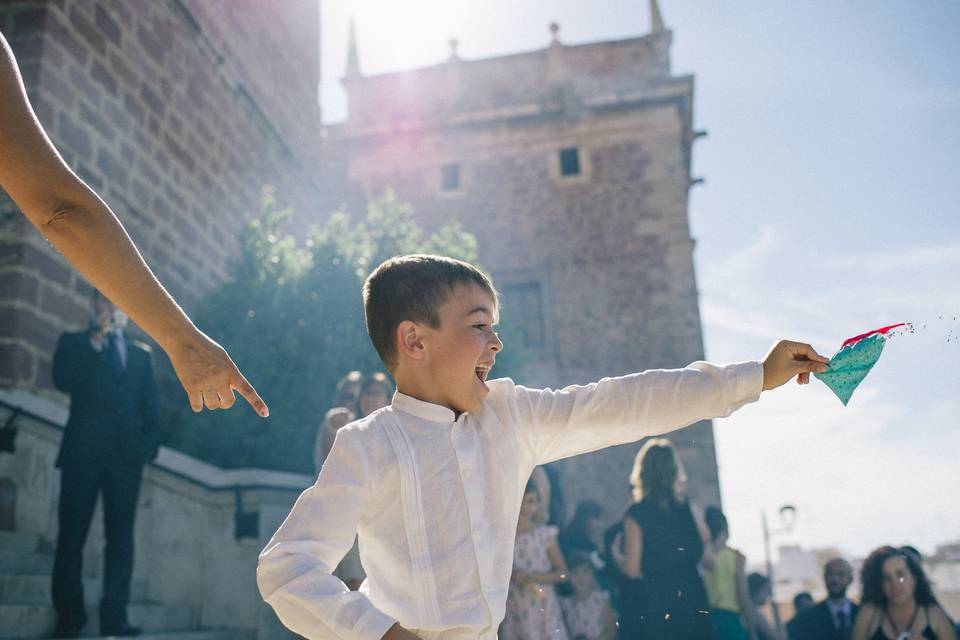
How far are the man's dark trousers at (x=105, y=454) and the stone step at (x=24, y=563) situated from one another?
1.98 feet

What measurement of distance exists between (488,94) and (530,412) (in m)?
18.0

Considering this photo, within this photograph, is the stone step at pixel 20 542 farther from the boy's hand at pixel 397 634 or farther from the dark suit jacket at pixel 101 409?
the boy's hand at pixel 397 634

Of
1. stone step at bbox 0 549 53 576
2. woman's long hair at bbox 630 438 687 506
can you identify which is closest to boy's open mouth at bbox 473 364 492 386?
woman's long hair at bbox 630 438 687 506

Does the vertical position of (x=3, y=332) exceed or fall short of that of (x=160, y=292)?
it exceeds it

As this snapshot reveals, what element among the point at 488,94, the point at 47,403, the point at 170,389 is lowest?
the point at 47,403

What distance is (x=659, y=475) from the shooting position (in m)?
5.18

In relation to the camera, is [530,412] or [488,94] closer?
[530,412]

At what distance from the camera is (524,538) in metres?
5.37

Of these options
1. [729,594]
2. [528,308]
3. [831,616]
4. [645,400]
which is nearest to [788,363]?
[645,400]

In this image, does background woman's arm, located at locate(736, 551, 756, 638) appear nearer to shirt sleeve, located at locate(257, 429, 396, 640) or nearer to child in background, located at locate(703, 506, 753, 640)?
child in background, located at locate(703, 506, 753, 640)

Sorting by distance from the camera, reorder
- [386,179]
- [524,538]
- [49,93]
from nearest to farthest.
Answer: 1. [524,538]
2. [49,93]
3. [386,179]

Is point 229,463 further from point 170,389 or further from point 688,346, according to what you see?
point 688,346

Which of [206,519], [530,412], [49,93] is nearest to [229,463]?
[206,519]

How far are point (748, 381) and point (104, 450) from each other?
4.54 m
